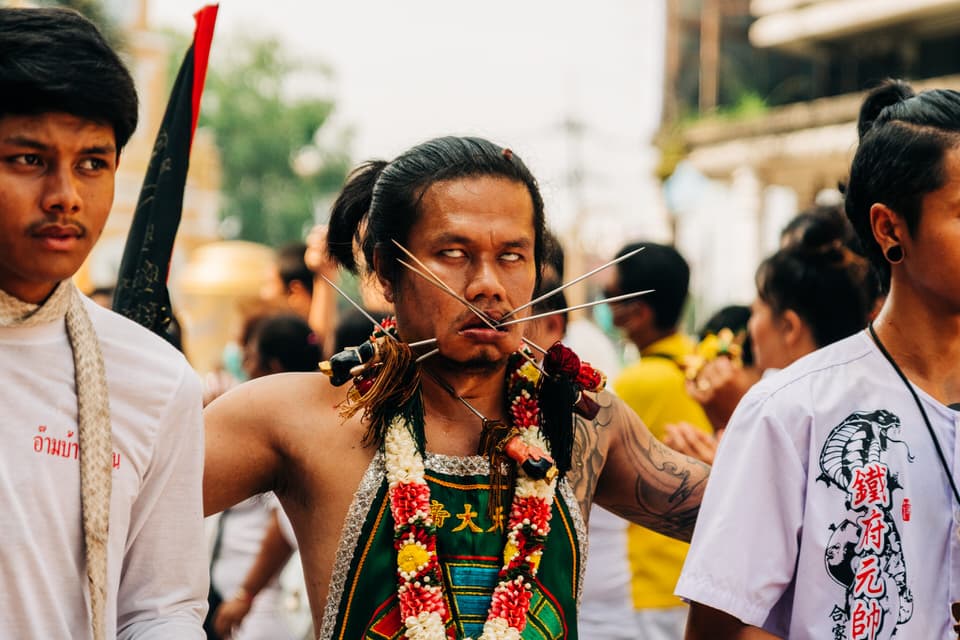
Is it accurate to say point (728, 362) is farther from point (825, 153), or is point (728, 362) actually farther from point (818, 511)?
point (825, 153)

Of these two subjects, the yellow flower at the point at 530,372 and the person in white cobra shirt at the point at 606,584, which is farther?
the person in white cobra shirt at the point at 606,584

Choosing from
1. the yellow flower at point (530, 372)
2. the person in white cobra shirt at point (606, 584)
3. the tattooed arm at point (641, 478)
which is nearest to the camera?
the yellow flower at point (530, 372)

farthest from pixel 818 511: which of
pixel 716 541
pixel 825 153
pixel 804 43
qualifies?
pixel 804 43

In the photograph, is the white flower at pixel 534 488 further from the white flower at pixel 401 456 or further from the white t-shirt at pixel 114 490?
the white t-shirt at pixel 114 490

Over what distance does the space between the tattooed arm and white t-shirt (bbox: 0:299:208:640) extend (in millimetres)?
1059

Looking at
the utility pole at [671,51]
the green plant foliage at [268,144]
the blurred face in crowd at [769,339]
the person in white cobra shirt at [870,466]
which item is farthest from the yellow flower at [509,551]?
the green plant foliage at [268,144]

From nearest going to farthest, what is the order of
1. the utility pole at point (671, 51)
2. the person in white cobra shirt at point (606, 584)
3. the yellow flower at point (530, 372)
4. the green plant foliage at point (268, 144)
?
the yellow flower at point (530, 372), the person in white cobra shirt at point (606, 584), the utility pole at point (671, 51), the green plant foliage at point (268, 144)

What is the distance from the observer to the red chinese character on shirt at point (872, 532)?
8.89 ft

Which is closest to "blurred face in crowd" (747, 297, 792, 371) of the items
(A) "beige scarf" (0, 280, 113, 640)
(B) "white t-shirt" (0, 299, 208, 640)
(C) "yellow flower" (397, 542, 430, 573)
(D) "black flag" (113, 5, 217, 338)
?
(C) "yellow flower" (397, 542, 430, 573)

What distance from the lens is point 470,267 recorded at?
2834mm

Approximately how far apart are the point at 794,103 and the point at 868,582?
A: 20044 mm

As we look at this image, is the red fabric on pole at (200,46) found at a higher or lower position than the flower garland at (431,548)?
higher

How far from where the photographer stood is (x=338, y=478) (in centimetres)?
283

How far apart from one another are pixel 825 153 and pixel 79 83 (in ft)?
55.0
